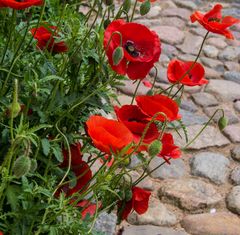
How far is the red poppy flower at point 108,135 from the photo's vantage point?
5.16ft

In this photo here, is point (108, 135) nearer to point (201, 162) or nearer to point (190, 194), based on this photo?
point (190, 194)

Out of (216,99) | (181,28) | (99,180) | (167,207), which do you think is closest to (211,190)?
(167,207)

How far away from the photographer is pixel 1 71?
192 centimetres

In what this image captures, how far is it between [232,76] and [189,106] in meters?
0.62

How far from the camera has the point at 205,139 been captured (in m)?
3.44

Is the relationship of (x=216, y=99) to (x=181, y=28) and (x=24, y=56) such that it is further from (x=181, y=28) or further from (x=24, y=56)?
(x=24, y=56)

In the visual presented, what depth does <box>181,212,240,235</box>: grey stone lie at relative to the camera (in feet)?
8.71

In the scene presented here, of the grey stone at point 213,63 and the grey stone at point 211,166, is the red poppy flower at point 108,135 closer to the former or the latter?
the grey stone at point 211,166

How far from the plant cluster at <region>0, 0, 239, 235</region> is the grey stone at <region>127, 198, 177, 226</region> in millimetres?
562

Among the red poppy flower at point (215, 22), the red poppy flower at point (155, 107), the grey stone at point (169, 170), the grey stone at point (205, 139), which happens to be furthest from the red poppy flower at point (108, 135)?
the grey stone at point (205, 139)

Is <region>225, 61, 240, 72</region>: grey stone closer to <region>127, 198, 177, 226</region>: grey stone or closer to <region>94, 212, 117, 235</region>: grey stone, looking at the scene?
<region>127, 198, 177, 226</region>: grey stone

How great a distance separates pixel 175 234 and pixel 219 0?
3.59 m

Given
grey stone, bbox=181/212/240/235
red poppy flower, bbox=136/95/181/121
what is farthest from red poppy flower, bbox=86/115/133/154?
grey stone, bbox=181/212/240/235

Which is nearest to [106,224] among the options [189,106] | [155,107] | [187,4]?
[155,107]
